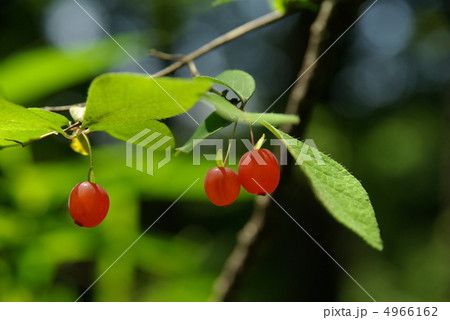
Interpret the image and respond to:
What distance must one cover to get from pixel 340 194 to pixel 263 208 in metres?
0.80

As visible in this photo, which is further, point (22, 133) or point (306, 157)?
point (22, 133)

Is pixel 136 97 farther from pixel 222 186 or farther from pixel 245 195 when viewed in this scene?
pixel 245 195

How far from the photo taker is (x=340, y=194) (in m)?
0.40

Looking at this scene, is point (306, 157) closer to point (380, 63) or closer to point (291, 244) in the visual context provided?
point (291, 244)

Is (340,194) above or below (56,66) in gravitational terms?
below

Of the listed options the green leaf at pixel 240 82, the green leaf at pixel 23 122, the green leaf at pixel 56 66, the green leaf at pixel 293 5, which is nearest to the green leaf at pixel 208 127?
the green leaf at pixel 240 82

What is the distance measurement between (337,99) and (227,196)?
8915 millimetres

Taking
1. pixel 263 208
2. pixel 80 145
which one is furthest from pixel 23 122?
pixel 263 208

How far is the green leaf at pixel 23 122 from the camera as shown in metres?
0.45

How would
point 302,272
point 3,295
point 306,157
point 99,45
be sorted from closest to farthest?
point 306,157
point 3,295
point 99,45
point 302,272

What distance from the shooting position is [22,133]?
0.56 metres

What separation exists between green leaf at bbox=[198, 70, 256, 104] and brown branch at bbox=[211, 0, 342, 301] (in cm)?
49
